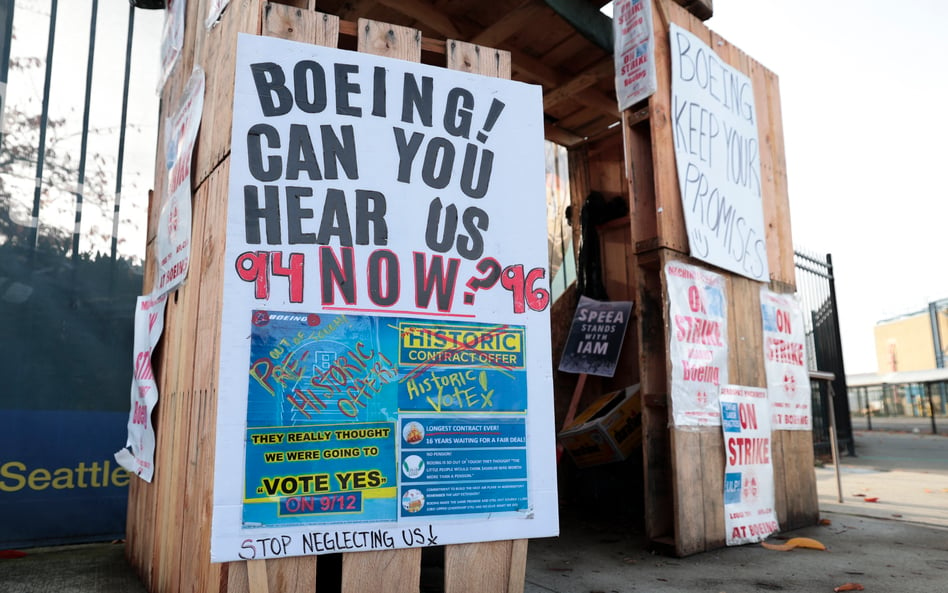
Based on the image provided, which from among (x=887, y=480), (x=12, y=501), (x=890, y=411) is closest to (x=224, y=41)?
(x=12, y=501)

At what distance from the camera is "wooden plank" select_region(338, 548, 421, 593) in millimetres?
2445

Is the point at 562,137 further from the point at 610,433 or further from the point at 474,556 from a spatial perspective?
the point at 474,556

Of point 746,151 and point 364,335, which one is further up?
point 746,151

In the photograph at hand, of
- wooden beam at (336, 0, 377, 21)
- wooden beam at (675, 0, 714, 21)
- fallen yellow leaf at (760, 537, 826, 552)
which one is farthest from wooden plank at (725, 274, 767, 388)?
wooden beam at (336, 0, 377, 21)

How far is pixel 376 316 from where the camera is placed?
2.61 m

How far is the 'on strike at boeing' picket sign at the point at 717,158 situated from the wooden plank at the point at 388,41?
258 cm

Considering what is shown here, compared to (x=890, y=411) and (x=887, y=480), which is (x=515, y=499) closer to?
(x=887, y=480)

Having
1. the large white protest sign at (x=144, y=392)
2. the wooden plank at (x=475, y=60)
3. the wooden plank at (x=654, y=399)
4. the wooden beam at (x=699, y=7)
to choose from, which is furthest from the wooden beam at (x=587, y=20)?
the large white protest sign at (x=144, y=392)

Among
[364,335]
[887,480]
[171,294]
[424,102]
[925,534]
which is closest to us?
[364,335]

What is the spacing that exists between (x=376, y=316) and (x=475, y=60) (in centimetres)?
132

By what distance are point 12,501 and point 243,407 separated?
3.12 metres

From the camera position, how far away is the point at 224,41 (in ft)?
9.71

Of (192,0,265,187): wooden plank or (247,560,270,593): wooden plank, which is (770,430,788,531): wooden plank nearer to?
(247,560,270,593): wooden plank

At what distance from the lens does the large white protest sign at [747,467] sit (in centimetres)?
467
